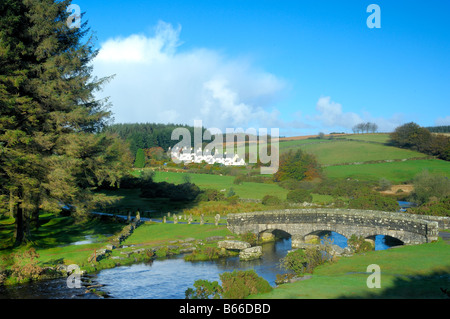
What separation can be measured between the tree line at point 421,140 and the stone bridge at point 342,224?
5951 centimetres

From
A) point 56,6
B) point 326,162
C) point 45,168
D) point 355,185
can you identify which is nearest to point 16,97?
point 45,168

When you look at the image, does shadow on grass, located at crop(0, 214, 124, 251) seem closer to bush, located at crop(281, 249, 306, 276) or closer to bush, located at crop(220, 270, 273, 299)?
bush, located at crop(281, 249, 306, 276)

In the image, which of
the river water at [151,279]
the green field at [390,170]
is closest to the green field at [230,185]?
the green field at [390,170]

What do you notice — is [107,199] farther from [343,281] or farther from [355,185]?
[355,185]

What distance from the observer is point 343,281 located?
19.0 m

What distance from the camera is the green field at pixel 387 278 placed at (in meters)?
16.5

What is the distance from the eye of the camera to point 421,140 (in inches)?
3866

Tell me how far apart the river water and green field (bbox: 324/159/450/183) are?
5522 cm

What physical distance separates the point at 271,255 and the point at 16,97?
81.1 feet

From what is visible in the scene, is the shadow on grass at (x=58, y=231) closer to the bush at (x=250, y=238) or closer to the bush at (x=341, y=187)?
the bush at (x=250, y=238)

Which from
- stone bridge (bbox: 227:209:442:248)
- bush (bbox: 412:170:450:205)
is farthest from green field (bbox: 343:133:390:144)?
stone bridge (bbox: 227:209:442:248)

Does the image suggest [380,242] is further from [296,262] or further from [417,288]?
[417,288]

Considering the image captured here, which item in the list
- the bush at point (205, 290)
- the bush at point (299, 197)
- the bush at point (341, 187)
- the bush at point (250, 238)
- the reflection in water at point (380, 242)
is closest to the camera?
the bush at point (205, 290)
